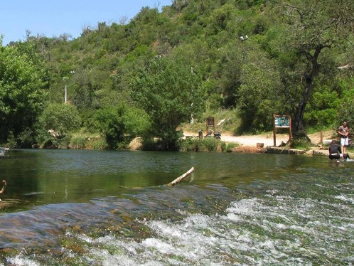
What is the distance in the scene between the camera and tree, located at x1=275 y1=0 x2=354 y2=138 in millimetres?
27828

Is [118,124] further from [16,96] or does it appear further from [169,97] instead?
[16,96]

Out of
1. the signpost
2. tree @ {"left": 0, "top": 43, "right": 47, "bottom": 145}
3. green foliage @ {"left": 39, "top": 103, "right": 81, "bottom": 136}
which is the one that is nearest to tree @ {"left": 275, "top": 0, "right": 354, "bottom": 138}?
the signpost

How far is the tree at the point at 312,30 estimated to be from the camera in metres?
27.8

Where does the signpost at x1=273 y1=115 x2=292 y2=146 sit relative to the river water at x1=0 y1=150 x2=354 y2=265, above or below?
above

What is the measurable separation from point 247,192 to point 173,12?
122m

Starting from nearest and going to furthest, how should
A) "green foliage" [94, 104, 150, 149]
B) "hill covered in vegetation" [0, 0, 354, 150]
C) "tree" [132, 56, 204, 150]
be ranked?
"hill covered in vegetation" [0, 0, 354, 150] → "tree" [132, 56, 204, 150] → "green foliage" [94, 104, 150, 149]

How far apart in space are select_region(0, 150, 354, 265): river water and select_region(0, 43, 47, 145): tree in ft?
95.6

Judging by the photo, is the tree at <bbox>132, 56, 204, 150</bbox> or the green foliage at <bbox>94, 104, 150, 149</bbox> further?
the green foliage at <bbox>94, 104, 150, 149</bbox>

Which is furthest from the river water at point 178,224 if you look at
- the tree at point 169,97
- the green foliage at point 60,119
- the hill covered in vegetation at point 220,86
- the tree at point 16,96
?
the green foliage at point 60,119

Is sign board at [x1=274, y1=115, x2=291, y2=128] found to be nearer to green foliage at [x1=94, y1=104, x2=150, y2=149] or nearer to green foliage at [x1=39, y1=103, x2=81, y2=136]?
green foliage at [x1=94, y1=104, x2=150, y2=149]

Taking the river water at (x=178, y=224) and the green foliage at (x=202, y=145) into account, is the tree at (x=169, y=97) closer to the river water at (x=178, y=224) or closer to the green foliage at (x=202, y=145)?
the green foliage at (x=202, y=145)

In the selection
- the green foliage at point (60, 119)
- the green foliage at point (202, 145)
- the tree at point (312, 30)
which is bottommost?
the green foliage at point (202, 145)

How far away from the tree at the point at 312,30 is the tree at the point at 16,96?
82.7ft

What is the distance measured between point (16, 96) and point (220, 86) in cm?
2735
